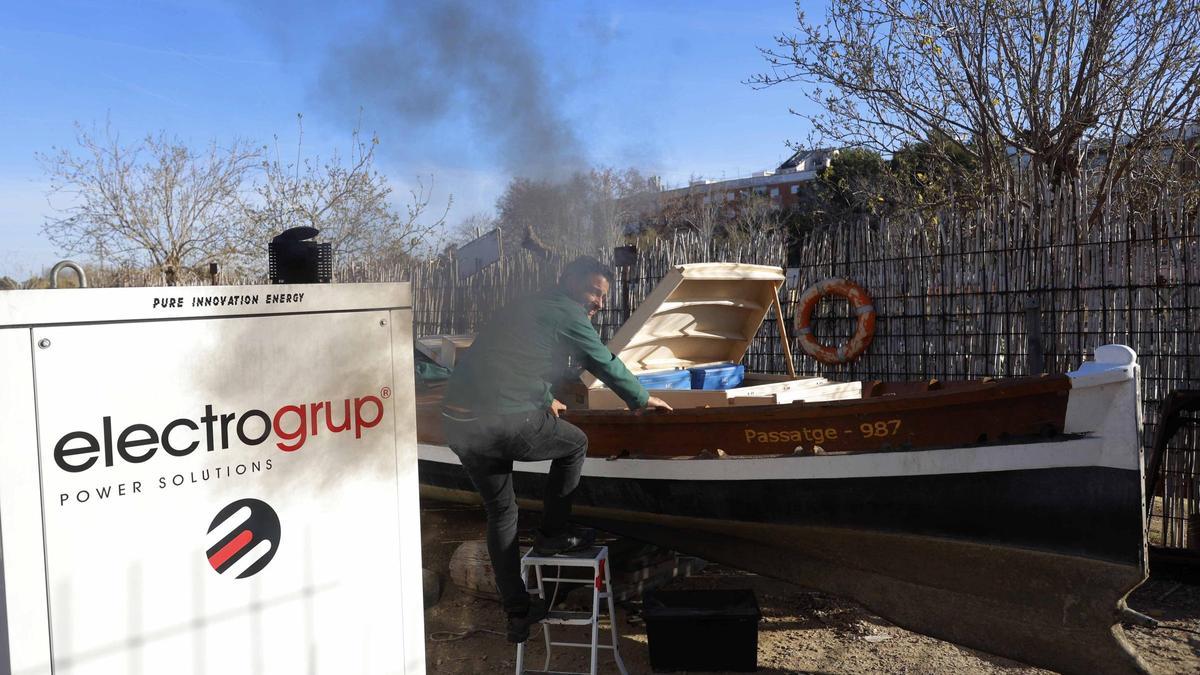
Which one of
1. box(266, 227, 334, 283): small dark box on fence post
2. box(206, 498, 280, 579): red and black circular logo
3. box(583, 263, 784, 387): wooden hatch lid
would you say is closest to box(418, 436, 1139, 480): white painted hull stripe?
box(583, 263, 784, 387): wooden hatch lid

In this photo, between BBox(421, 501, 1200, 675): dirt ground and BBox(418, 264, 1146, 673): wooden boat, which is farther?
BBox(421, 501, 1200, 675): dirt ground

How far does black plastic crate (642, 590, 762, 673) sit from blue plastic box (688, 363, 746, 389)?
250cm

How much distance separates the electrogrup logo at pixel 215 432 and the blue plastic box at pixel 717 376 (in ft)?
14.6

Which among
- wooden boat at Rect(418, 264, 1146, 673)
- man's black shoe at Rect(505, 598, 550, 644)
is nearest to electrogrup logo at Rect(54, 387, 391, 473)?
man's black shoe at Rect(505, 598, 550, 644)

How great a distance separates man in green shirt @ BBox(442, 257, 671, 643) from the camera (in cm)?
456

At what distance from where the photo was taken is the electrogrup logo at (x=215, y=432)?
222 cm

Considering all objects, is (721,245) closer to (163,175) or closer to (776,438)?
(776,438)

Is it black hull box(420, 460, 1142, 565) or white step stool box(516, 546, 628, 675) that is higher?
black hull box(420, 460, 1142, 565)

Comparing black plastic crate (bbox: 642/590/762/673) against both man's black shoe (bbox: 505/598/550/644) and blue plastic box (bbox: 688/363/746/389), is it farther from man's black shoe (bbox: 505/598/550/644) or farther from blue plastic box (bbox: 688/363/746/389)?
blue plastic box (bbox: 688/363/746/389)

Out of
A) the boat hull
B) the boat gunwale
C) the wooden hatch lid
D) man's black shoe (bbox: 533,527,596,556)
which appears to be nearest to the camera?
the boat hull

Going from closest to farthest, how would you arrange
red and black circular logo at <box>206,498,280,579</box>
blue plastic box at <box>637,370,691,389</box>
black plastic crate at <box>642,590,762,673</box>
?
red and black circular logo at <box>206,498,280,579</box> → black plastic crate at <box>642,590,762,673</box> → blue plastic box at <box>637,370,691,389</box>

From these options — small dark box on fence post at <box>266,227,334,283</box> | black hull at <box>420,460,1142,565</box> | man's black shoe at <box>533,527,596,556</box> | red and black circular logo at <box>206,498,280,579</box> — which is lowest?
man's black shoe at <box>533,527,596,556</box>

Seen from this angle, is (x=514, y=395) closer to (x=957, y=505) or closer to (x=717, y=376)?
(x=957, y=505)

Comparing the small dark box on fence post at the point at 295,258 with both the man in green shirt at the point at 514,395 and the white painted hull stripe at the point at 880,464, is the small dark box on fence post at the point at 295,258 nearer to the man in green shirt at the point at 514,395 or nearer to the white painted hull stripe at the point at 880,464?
the man in green shirt at the point at 514,395
